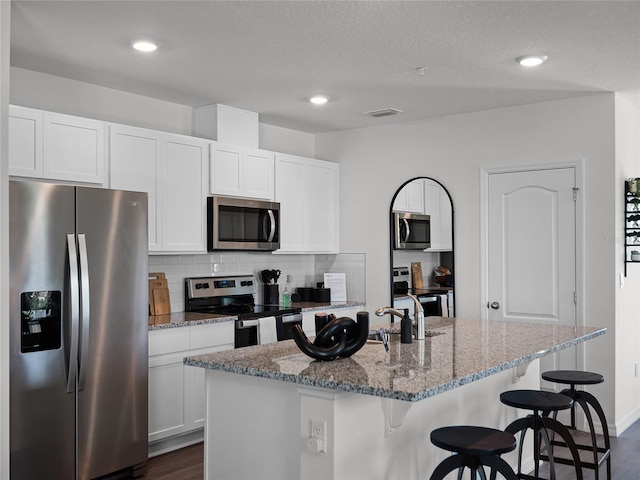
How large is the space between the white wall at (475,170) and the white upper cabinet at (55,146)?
2.65 m

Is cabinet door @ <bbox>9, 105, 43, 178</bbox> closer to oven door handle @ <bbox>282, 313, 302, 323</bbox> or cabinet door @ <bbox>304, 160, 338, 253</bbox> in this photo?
oven door handle @ <bbox>282, 313, 302, 323</bbox>

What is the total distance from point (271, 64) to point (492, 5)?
1.48 meters

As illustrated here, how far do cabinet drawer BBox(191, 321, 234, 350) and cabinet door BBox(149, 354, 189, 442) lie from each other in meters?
0.18

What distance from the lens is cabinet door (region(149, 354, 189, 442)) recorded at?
13.8 feet

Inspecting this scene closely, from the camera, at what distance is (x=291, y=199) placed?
5.73 m

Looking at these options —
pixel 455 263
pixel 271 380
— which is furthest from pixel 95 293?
pixel 455 263

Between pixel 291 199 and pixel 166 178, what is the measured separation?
1.40 meters

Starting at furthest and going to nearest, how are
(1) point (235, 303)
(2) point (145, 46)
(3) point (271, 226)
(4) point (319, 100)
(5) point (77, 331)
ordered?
(1) point (235, 303) → (3) point (271, 226) → (4) point (319, 100) → (2) point (145, 46) → (5) point (77, 331)

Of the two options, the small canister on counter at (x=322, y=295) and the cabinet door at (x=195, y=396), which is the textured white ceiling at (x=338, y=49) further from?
the cabinet door at (x=195, y=396)

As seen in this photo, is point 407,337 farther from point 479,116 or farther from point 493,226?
point 479,116

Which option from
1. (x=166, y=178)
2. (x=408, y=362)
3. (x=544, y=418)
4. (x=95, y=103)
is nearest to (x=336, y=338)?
(x=408, y=362)

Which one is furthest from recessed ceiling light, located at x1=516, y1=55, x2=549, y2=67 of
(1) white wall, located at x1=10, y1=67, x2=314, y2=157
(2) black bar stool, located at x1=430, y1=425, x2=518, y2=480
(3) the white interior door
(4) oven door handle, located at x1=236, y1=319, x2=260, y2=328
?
(1) white wall, located at x1=10, y1=67, x2=314, y2=157

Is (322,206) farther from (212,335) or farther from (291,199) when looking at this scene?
(212,335)

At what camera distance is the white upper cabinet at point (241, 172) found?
4977mm
